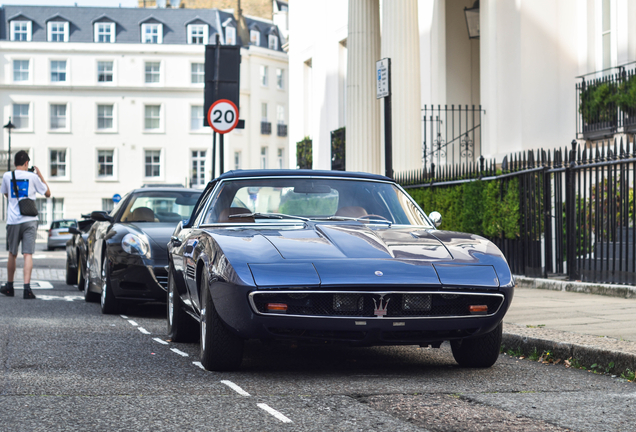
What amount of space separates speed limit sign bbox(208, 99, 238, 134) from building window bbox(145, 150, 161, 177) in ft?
185

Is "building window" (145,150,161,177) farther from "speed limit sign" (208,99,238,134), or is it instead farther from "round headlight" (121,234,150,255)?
"round headlight" (121,234,150,255)

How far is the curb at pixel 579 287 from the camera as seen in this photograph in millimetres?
10352

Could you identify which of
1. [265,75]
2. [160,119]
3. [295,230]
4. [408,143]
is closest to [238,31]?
[265,75]

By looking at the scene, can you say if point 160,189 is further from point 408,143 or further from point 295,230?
point 408,143

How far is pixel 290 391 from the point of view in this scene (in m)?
5.27

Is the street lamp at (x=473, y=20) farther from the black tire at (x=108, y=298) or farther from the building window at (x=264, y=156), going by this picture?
the building window at (x=264, y=156)

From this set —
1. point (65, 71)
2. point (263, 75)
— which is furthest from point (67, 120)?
point (263, 75)

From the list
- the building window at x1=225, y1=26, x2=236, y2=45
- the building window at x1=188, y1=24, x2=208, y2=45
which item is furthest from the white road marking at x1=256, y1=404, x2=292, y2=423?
the building window at x1=225, y1=26, x2=236, y2=45

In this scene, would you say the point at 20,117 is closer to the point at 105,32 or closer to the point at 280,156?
the point at 105,32

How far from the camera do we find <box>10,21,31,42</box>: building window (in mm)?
71438

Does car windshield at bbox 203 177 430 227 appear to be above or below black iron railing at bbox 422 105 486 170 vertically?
below

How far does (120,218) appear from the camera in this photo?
1111 cm

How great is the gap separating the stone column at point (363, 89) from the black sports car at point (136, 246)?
35.2 feet

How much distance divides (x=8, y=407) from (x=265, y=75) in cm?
7086
